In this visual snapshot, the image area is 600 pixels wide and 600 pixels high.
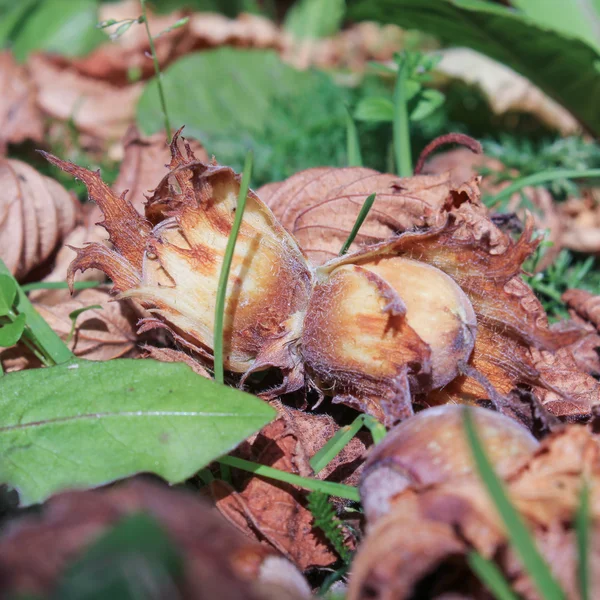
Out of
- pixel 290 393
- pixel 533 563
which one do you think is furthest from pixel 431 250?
pixel 533 563

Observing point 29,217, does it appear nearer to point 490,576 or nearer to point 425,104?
point 425,104

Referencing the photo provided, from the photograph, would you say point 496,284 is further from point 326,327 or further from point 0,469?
point 0,469

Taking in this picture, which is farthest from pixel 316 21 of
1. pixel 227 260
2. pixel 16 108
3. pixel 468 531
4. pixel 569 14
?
pixel 468 531

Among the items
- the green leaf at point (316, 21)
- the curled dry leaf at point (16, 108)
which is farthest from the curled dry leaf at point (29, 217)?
the green leaf at point (316, 21)

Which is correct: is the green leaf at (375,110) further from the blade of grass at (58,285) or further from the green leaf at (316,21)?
the green leaf at (316,21)

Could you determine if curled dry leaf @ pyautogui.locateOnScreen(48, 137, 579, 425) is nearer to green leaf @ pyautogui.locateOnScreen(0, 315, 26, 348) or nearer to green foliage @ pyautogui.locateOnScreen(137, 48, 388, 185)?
green leaf @ pyautogui.locateOnScreen(0, 315, 26, 348)

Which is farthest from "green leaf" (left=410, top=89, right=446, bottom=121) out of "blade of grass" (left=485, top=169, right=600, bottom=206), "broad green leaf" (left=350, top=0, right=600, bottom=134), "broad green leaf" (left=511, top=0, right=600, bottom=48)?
"broad green leaf" (left=511, top=0, right=600, bottom=48)
